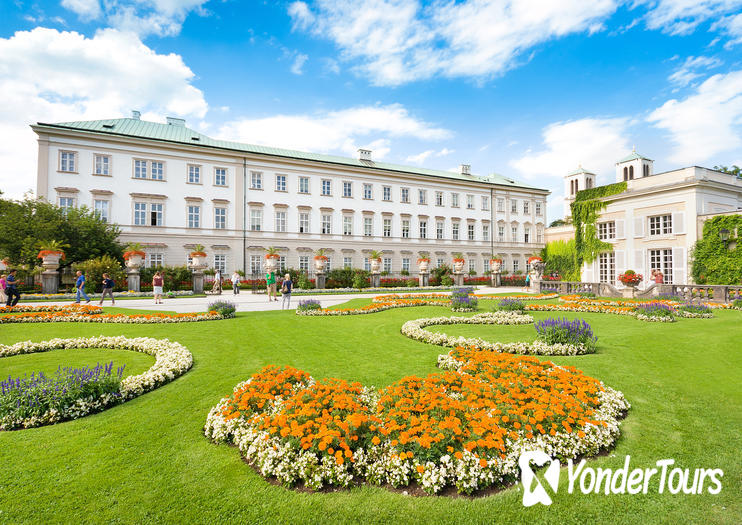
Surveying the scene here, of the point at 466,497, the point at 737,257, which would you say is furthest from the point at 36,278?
the point at 737,257

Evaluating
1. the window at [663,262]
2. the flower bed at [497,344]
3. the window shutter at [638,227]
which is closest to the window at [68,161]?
the flower bed at [497,344]

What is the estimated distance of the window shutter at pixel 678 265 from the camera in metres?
26.3

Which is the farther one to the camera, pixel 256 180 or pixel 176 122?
pixel 176 122

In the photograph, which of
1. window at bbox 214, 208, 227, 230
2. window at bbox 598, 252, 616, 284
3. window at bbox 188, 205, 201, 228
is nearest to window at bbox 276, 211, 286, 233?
window at bbox 214, 208, 227, 230

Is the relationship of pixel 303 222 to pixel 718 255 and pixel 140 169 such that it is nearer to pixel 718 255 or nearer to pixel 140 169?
pixel 140 169

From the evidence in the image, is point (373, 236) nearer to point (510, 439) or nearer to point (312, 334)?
point (312, 334)

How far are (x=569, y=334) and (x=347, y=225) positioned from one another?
3400cm

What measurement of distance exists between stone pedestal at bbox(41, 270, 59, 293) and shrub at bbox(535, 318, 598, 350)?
2758 centimetres

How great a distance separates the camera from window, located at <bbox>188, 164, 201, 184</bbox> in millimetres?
34281

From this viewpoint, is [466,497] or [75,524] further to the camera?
[466,497]

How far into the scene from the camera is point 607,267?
31.5 metres

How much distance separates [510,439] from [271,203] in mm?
36484

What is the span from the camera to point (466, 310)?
14953mm

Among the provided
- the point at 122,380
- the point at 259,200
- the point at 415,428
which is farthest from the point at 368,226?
the point at 415,428
